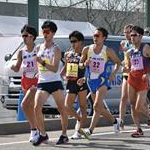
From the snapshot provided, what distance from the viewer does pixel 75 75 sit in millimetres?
9406

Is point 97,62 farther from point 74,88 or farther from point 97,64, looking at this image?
point 74,88

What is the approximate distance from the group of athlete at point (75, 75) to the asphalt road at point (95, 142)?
6.5 inches

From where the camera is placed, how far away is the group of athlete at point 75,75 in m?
8.57

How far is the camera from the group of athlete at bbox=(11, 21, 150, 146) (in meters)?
8.57

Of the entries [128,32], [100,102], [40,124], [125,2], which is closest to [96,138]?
[100,102]

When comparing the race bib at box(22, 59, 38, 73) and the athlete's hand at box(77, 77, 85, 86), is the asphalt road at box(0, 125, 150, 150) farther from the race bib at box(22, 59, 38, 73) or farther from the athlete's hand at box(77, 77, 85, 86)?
the race bib at box(22, 59, 38, 73)

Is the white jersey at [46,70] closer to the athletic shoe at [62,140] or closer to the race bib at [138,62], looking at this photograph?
the athletic shoe at [62,140]

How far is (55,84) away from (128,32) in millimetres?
2516

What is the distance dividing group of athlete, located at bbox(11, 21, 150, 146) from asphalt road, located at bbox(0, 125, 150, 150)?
0.16 meters

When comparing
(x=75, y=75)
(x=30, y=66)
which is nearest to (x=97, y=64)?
(x=75, y=75)

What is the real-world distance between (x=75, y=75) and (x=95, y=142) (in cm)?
120

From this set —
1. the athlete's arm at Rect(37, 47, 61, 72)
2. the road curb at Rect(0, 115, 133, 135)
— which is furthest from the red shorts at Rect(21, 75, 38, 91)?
the road curb at Rect(0, 115, 133, 135)

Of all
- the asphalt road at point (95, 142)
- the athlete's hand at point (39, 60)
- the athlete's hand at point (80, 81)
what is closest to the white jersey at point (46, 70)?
the athlete's hand at point (39, 60)

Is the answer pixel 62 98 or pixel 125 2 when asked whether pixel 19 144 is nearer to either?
pixel 62 98
